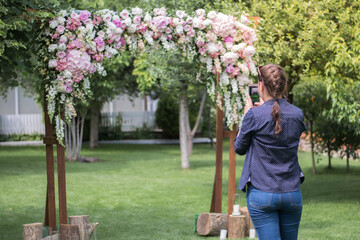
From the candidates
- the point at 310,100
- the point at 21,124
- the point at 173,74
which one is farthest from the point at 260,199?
the point at 21,124

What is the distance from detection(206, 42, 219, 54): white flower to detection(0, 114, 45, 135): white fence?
21.0 metres

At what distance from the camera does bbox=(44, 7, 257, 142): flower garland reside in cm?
612

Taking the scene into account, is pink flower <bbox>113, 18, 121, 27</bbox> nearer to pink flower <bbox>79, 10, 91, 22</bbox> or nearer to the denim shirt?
pink flower <bbox>79, 10, 91, 22</bbox>

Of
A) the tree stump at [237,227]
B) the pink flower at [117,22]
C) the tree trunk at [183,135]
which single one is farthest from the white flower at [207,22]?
the tree trunk at [183,135]

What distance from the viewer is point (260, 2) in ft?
31.1

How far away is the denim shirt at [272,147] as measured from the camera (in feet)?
11.3

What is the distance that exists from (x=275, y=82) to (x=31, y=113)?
87.7 feet

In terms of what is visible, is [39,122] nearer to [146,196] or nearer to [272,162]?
[146,196]

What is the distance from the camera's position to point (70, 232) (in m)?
6.27

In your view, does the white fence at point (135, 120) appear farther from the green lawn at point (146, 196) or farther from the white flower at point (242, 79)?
the white flower at point (242, 79)

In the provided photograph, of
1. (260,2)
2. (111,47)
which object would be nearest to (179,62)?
(260,2)

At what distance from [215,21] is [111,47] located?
1.37 metres

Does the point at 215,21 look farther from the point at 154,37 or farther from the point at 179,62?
the point at 179,62

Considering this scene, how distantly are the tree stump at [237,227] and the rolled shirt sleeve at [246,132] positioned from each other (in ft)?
12.0
